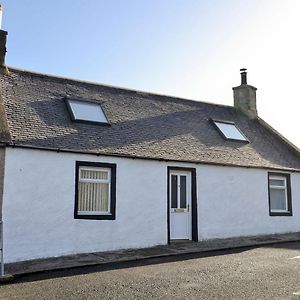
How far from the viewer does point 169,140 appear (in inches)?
598

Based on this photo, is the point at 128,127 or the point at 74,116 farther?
the point at 128,127

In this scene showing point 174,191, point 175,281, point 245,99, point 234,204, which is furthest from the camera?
point 245,99

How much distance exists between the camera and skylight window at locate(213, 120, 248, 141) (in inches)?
705

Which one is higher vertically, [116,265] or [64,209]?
[64,209]

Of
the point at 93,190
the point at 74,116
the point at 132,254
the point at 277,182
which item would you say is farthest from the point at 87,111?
the point at 277,182

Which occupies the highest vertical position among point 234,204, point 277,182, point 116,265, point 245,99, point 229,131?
point 245,99

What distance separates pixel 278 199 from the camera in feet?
57.7

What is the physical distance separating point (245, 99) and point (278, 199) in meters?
6.59

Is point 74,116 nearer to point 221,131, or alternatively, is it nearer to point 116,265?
point 116,265

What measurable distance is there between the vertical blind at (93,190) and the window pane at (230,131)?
715cm

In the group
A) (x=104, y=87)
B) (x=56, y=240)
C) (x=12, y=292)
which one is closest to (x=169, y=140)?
(x=104, y=87)

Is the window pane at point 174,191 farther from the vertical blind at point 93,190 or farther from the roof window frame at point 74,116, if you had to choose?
the roof window frame at point 74,116

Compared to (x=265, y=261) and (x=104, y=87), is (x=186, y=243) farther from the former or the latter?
(x=104, y=87)

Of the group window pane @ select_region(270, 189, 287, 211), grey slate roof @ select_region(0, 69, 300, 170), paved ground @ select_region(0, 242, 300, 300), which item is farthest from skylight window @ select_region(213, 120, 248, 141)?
paved ground @ select_region(0, 242, 300, 300)
